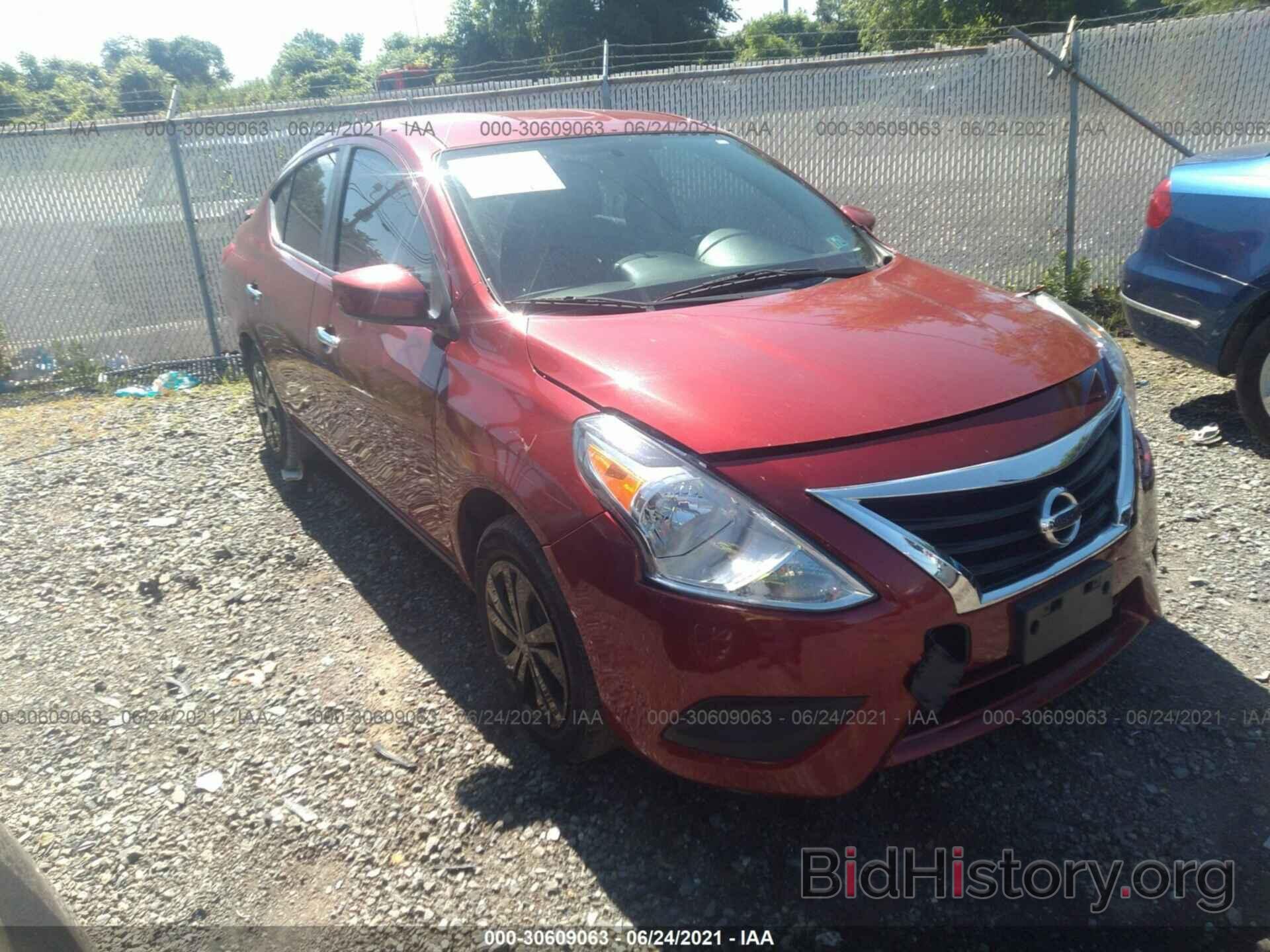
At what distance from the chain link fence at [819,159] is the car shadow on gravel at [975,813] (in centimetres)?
508

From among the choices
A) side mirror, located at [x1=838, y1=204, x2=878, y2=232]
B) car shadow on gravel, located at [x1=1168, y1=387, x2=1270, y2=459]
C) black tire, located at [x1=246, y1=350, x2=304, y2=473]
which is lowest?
car shadow on gravel, located at [x1=1168, y1=387, x2=1270, y2=459]

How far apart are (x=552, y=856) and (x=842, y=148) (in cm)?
627

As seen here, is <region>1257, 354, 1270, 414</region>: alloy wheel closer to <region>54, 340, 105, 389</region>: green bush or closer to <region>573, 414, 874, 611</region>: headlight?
<region>573, 414, 874, 611</region>: headlight

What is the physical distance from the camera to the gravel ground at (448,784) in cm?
228

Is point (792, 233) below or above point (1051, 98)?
below

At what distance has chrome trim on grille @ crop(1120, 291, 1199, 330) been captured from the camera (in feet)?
14.9

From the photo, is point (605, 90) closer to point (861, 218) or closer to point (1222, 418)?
point (861, 218)

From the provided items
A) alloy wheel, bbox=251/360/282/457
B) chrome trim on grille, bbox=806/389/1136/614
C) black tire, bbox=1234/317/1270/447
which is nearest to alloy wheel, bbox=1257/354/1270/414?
black tire, bbox=1234/317/1270/447

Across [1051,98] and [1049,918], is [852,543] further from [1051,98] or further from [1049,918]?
[1051,98]

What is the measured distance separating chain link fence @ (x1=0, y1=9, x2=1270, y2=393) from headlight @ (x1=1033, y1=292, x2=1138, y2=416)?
4.51 meters

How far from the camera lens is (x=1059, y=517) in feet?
7.06

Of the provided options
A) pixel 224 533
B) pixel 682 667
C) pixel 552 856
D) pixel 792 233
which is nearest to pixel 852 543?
pixel 682 667

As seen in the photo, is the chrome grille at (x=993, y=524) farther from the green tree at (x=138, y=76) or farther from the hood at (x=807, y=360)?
the green tree at (x=138, y=76)

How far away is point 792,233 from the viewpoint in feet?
11.0
